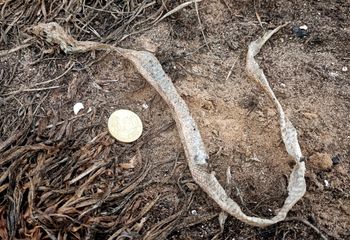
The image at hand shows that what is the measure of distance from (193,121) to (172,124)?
0.10 meters

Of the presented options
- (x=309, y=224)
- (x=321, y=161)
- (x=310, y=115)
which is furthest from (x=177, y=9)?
(x=309, y=224)

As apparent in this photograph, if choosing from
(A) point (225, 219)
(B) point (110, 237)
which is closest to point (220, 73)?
(A) point (225, 219)

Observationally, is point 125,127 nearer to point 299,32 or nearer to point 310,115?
point 310,115

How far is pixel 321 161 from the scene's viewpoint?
2.13 metres

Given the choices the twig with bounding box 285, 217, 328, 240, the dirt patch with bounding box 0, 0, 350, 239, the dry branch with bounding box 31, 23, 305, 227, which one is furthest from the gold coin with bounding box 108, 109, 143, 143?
the twig with bounding box 285, 217, 328, 240

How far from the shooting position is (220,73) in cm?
239

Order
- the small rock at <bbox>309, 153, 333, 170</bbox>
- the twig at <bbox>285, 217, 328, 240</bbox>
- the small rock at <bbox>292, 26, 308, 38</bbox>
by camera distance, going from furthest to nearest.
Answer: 1. the small rock at <bbox>292, 26, 308, 38</bbox>
2. the small rock at <bbox>309, 153, 333, 170</bbox>
3. the twig at <bbox>285, 217, 328, 240</bbox>

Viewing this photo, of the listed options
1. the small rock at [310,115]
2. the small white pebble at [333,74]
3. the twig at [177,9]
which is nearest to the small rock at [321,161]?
the small rock at [310,115]

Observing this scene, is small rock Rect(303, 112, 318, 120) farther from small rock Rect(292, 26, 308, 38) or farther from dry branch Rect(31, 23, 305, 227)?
small rock Rect(292, 26, 308, 38)

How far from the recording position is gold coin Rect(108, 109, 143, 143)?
219 cm

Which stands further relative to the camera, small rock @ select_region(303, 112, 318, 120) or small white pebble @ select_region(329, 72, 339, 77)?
small white pebble @ select_region(329, 72, 339, 77)

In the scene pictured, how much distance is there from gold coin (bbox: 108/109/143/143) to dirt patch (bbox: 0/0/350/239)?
0.03 meters

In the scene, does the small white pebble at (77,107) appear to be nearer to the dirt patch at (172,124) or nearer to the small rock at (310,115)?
the dirt patch at (172,124)

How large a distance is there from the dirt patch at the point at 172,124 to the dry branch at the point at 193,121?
0.05 m
